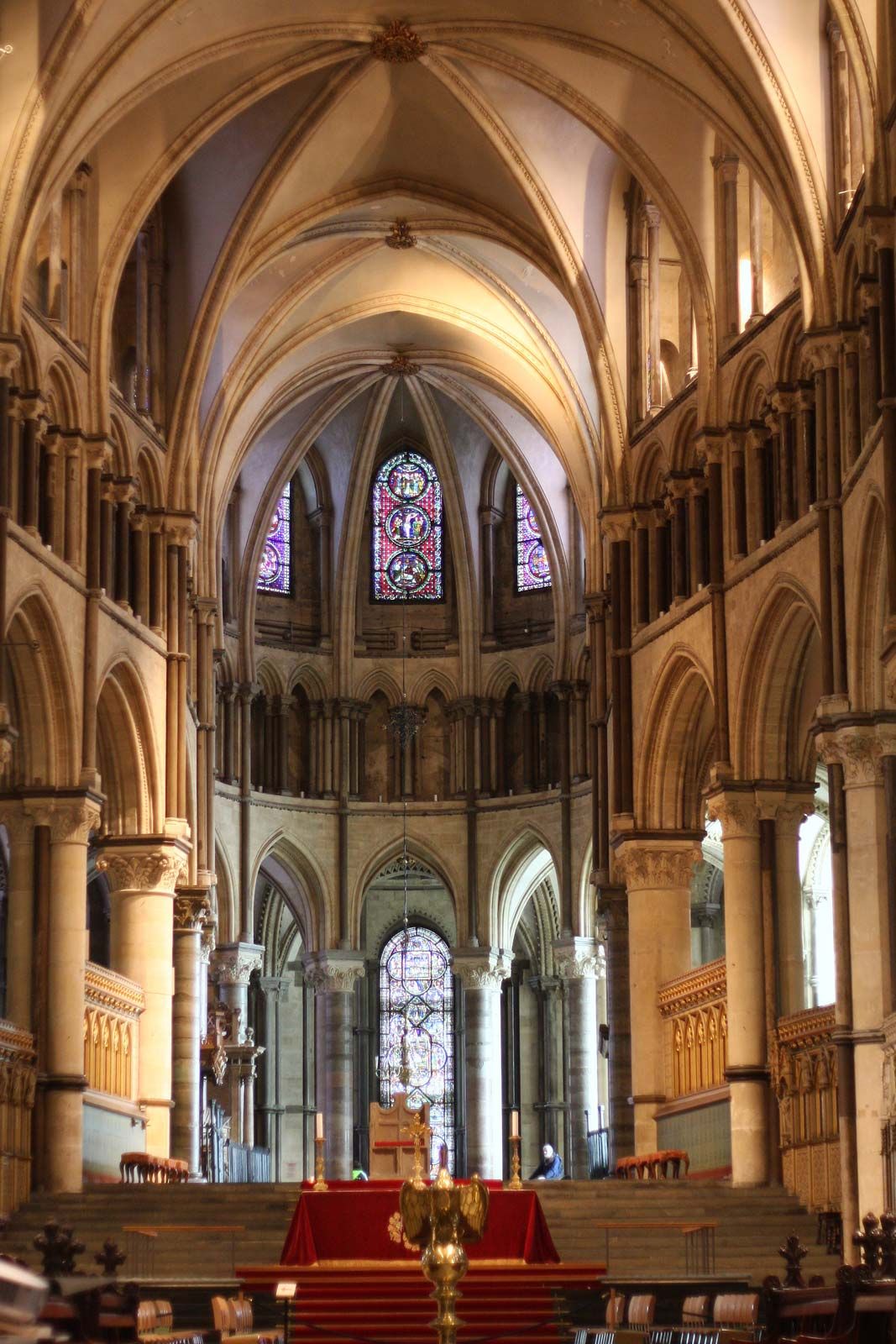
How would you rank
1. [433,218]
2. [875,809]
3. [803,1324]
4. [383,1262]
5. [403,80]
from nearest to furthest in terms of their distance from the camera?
[803,1324]
[383,1262]
[875,809]
[403,80]
[433,218]

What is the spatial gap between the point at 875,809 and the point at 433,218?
53.3 ft

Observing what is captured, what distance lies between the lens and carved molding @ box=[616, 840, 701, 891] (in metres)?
32.8

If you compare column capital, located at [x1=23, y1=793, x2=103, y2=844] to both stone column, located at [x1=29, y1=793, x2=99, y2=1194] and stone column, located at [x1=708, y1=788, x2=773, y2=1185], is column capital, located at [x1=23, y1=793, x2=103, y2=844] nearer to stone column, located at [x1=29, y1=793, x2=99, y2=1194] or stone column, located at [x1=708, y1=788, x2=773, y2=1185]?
stone column, located at [x1=29, y1=793, x2=99, y2=1194]

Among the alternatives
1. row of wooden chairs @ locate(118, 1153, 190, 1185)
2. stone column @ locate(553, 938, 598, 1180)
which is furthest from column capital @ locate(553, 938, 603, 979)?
row of wooden chairs @ locate(118, 1153, 190, 1185)

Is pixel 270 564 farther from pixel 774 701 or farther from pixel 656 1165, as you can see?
pixel 656 1165

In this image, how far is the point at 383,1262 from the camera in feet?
66.0

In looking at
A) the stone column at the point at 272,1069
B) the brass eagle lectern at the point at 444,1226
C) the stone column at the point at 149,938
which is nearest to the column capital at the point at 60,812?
the stone column at the point at 149,938

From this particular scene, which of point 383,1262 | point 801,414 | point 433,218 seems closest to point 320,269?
point 433,218

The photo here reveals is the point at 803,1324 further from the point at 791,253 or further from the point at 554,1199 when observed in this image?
the point at 791,253

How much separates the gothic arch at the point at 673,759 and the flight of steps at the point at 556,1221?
276 inches

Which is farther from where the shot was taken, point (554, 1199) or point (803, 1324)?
point (554, 1199)

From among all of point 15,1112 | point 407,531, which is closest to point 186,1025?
point 15,1112

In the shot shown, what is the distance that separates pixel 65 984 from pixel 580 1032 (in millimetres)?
17240

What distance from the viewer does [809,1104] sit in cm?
2695
